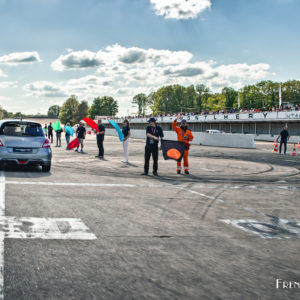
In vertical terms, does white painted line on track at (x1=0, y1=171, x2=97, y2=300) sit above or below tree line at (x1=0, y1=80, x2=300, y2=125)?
below

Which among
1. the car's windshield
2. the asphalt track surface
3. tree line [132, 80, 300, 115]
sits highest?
tree line [132, 80, 300, 115]

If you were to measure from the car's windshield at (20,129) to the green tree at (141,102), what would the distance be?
6991 inches

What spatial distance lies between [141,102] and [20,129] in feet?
588

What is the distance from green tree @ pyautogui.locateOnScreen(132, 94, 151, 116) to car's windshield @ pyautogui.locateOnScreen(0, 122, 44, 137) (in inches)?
6991

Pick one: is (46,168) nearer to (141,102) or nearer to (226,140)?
(226,140)

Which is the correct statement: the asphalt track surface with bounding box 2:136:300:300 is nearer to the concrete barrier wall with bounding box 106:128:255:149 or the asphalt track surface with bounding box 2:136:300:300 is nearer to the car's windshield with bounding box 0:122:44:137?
the car's windshield with bounding box 0:122:44:137

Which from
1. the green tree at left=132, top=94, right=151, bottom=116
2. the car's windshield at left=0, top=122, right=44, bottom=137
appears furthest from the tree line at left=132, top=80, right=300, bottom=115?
the car's windshield at left=0, top=122, right=44, bottom=137

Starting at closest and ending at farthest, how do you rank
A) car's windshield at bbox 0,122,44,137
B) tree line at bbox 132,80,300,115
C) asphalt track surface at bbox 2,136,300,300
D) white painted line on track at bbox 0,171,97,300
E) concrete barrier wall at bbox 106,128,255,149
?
1. asphalt track surface at bbox 2,136,300,300
2. white painted line on track at bbox 0,171,97,300
3. car's windshield at bbox 0,122,44,137
4. concrete barrier wall at bbox 106,128,255,149
5. tree line at bbox 132,80,300,115

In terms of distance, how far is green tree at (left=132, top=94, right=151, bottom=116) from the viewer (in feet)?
621

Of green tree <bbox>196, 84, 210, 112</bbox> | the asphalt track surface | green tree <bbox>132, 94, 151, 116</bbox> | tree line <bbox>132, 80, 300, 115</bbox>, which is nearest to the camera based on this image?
the asphalt track surface

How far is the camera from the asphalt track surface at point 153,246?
10.7 ft

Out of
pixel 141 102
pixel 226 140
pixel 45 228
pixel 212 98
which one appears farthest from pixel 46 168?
pixel 141 102

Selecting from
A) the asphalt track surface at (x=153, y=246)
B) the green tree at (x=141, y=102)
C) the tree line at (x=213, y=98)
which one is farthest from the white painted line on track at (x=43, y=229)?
the green tree at (x=141, y=102)

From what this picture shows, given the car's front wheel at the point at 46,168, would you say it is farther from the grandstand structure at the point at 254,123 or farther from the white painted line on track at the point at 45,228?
the grandstand structure at the point at 254,123
